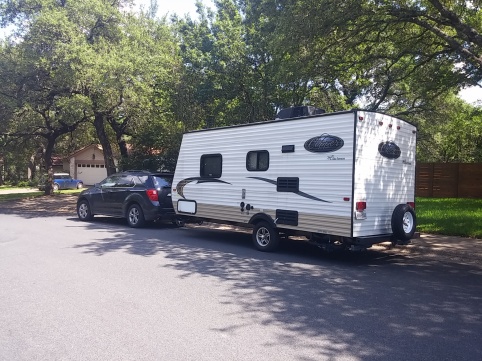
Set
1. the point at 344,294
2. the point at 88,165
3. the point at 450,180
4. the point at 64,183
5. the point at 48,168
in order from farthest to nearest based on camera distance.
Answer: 1. the point at 88,165
2. the point at 64,183
3. the point at 48,168
4. the point at 450,180
5. the point at 344,294

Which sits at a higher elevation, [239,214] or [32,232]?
[239,214]

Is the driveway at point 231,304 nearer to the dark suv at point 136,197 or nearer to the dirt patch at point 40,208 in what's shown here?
the dark suv at point 136,197

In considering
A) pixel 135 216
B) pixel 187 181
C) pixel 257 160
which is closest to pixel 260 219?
pixel 257 160

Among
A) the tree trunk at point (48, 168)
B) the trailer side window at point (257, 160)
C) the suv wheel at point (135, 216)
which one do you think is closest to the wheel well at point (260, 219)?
the trailer side window at point (257, 160)

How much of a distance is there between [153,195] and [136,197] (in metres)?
0.64

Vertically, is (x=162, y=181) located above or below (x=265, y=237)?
above

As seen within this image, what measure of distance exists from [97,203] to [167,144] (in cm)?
543

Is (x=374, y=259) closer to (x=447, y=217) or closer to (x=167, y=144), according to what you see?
(x=447, y=217)

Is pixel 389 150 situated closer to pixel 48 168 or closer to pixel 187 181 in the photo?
pixel 187 181

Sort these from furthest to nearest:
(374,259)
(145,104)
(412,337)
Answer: (145,104) → (374,259) → (412,337)

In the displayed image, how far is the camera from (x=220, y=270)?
7926mm

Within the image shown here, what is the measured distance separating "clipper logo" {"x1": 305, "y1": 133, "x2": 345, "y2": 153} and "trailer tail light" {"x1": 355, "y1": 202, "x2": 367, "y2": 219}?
45.4 inches

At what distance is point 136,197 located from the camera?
44.0 ft

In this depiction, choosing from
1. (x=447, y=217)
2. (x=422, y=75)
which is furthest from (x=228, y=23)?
(x=447, y=217)
